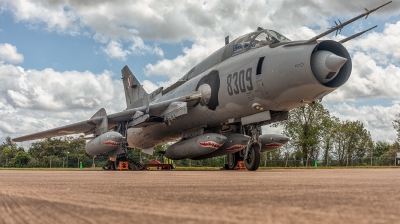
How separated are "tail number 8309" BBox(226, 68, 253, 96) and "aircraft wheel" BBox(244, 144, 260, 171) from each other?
1.70m

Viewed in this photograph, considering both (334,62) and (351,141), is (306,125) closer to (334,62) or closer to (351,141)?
(351,141)

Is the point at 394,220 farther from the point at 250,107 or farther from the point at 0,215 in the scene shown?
the point at 250,107

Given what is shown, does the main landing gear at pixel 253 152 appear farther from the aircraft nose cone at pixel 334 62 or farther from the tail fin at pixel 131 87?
the tail fin at pixel 131 87

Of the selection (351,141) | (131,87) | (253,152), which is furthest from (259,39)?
(351,141)

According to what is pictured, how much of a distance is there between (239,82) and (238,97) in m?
0.43

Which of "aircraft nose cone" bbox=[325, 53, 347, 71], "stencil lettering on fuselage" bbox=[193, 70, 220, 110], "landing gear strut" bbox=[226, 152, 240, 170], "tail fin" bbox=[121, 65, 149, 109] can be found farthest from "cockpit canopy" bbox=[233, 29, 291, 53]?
"tail fin" bbox=[121, 65, 149, 109]

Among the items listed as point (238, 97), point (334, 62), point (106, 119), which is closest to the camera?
point (334, 62)

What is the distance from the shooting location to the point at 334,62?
29.3 ft

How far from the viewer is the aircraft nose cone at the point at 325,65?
29.4 feet

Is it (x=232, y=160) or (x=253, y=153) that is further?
(x=232, y=160)

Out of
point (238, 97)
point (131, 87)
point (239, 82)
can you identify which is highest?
point (131, 87)

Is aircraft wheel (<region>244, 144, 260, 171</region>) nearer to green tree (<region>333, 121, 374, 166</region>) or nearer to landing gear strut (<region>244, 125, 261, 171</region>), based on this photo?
landing gear strut (<region>244, 125, 261, 171</region>)

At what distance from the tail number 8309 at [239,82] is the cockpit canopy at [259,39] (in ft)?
3.46

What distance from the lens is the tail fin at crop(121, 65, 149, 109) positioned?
864 inches
